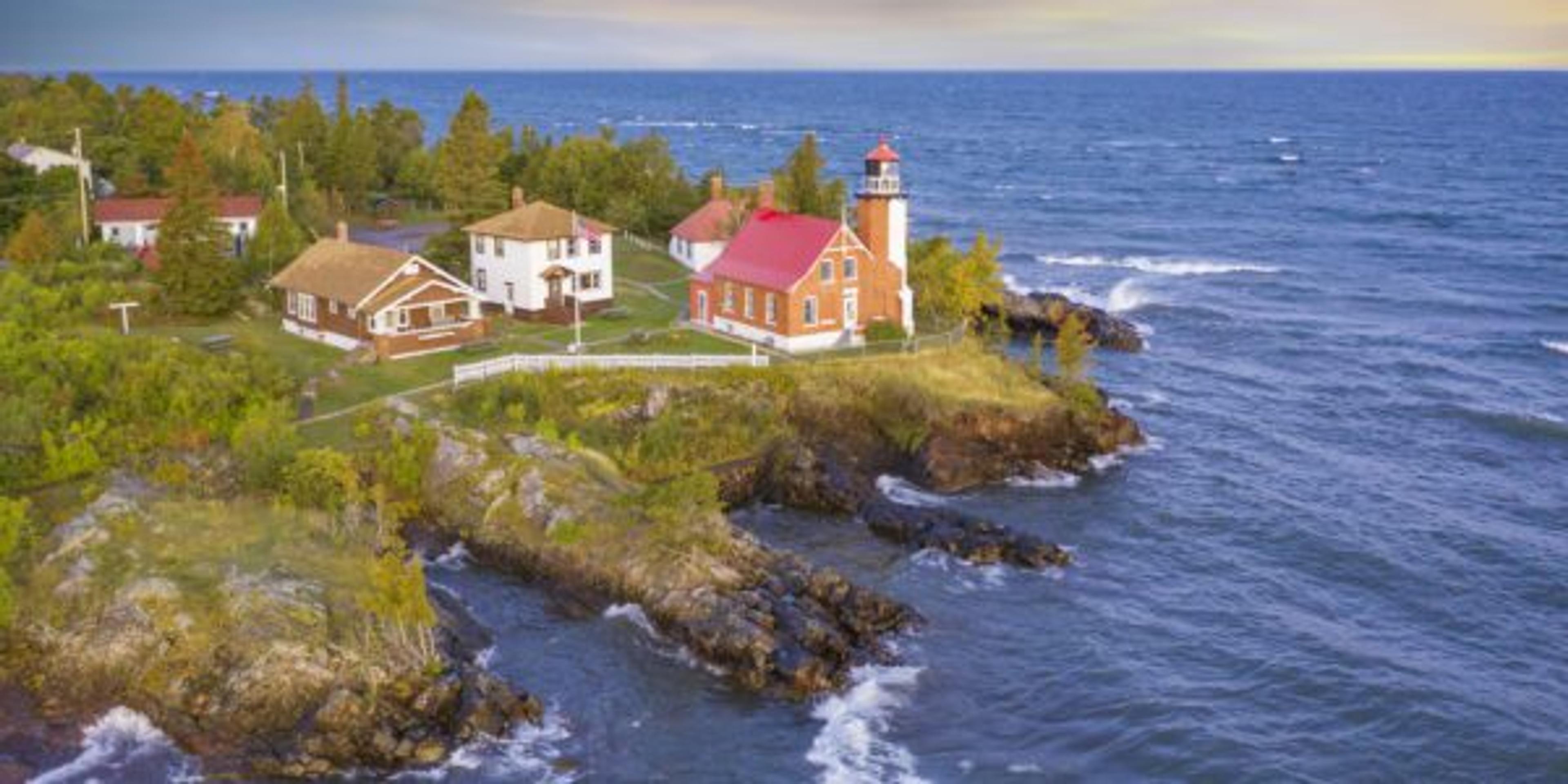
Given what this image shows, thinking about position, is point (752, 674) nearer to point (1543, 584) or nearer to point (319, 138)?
point (1543, 584)

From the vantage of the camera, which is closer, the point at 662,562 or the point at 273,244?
the point at 662,562

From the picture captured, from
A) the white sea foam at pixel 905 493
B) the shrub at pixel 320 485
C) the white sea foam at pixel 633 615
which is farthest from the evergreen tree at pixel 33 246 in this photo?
the white sea foam at pixel 905 493

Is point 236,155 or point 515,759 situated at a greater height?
point 236,155

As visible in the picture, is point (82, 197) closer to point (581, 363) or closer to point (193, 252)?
point (193, 252)

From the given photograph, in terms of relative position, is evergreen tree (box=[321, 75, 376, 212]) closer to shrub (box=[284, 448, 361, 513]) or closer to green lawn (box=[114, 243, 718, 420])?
green lawn (box=[114, 243, 718, 420])

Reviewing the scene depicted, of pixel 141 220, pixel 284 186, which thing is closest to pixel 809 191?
pixel 284 186

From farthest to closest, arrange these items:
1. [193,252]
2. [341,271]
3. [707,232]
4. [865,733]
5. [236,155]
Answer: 1. [236,155]
2. [707,232]
3. [193,252]
4. [341,271]
5. [865,733]

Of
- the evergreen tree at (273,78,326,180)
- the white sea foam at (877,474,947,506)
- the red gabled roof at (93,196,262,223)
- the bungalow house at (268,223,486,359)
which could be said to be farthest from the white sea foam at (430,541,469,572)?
the evergreen tree at (273,78,326,180)
